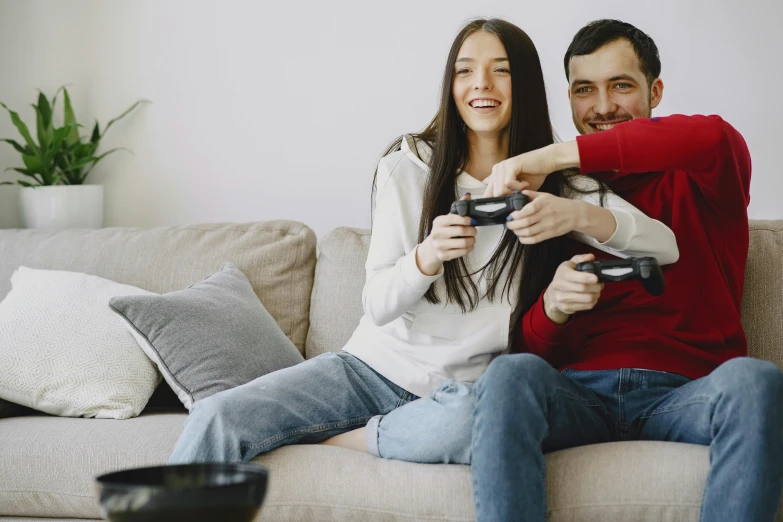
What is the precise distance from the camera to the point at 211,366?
5.56 ft

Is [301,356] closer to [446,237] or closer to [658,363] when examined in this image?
[446,237]

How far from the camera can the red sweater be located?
1379 mm

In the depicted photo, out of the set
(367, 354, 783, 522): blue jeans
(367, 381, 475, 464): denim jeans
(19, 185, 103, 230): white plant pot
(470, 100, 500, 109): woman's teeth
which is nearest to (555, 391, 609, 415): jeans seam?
(367, 354, 783, 522): blue jeans

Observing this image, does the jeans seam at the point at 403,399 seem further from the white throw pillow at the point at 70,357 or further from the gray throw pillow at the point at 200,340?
the white throw pillow at the point at 70,357

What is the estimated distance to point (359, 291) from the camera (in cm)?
197

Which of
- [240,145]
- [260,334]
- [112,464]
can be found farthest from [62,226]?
[112,464]

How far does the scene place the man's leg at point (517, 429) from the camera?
44.6 inches

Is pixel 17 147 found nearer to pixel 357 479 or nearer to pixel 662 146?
pixel 357 479

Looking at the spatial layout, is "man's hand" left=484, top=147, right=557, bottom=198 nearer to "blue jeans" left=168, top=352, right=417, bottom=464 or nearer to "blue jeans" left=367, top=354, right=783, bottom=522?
"blue jeans" left=367, top=354, right=783, bottom=522

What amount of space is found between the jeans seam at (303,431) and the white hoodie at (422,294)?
0.11m

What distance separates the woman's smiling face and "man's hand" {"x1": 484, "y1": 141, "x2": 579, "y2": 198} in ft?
0.56

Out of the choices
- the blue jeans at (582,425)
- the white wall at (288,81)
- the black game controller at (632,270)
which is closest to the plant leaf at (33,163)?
the white wall at (288,81)

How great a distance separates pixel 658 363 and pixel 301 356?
84cm

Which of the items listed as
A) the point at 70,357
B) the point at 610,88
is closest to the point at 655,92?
the point at 610,88
